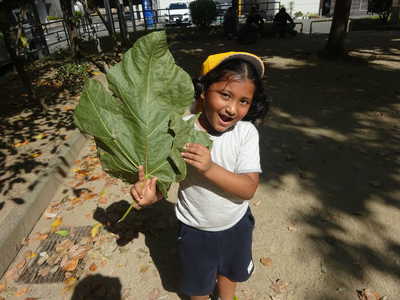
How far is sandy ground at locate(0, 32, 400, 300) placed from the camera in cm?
284

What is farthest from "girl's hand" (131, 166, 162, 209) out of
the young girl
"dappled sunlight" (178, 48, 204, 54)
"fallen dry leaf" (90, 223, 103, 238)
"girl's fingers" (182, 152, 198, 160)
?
"dappled sunlight" (178, 48, 204, 54)

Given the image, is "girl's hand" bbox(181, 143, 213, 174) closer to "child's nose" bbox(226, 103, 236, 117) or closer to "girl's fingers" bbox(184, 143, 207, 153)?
"girl's fingers" bbox(184, 143, 207, 153)

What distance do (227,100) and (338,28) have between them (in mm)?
9718

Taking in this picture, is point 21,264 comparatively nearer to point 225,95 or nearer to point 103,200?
point 103,200

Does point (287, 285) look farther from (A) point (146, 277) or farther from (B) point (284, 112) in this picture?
(B) point (284, 112)

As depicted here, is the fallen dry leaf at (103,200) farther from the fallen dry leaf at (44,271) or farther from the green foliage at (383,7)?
the green foliage at (383,7)

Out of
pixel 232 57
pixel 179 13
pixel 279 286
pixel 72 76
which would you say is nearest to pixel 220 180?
pixel 232 57

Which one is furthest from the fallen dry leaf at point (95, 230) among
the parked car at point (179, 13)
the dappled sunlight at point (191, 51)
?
the parked car at point (179, 13)

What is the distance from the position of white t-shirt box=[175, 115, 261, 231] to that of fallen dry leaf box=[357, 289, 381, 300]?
1.59 metres

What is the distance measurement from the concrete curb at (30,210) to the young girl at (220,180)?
85.9 inches

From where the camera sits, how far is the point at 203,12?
758 inches

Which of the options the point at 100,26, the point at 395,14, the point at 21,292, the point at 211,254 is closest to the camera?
the point at 211,254

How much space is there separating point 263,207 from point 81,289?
7.15 feet

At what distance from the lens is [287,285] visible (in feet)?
9.16
